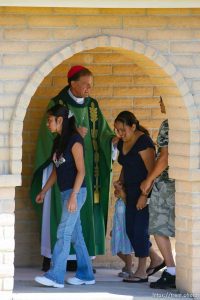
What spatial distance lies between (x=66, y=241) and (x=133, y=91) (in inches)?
84.8

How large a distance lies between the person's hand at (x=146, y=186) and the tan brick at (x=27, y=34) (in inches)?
67.6

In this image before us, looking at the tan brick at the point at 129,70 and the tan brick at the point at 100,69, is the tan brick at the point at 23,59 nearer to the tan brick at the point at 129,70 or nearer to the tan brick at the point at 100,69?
the tan brick at the point at 100,69

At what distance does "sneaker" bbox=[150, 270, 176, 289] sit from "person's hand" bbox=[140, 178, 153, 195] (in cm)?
77

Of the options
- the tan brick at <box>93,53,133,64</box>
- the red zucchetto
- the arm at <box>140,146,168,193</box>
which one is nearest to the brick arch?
the arm at <box>140,146,168,193</box>

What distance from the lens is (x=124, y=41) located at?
34.2ft

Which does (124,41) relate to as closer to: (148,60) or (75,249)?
(148,60)

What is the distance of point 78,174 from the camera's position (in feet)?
35.3

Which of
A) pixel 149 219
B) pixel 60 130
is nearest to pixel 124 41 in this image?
pixel 60 130

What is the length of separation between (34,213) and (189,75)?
256 centimetres

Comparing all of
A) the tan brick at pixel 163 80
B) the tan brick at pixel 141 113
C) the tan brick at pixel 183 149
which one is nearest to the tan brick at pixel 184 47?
the tan brick at pixel 163 80

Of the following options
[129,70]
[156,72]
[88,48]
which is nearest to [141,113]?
[129,70]

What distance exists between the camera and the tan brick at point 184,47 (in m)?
10.6

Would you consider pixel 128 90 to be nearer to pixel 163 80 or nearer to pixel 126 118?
pixel 126 118

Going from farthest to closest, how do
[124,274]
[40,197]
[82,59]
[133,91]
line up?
1. [133,91]
2. [82,59]
3. [124,274]
4. [40,197]
